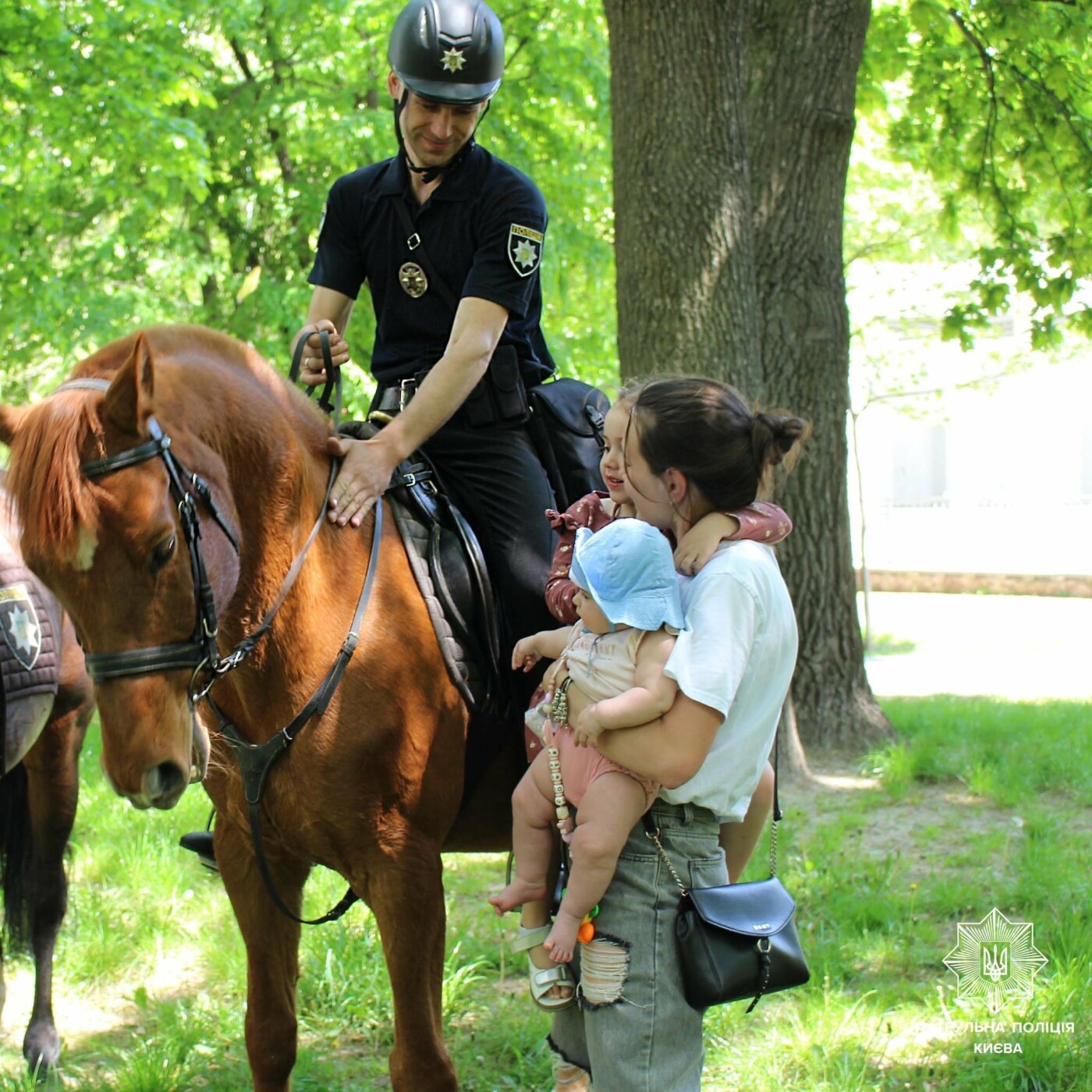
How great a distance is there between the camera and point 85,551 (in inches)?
86.7

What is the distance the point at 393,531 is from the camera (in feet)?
10.3

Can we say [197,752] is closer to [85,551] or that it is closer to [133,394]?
[85,551]

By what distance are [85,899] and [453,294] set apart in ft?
11.6

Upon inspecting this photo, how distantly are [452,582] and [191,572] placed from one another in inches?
35.5

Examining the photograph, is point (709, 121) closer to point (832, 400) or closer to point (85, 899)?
point (832, 400)

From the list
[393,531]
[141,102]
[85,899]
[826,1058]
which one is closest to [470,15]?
[393,531]

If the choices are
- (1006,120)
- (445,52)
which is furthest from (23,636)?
(1006,120)

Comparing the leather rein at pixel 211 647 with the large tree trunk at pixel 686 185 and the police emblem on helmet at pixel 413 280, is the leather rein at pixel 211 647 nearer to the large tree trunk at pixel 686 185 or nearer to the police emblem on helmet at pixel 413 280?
the police emblem on helmet at pixel 413 280

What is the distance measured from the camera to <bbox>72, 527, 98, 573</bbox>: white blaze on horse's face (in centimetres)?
219

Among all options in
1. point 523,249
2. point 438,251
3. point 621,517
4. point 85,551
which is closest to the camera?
point 85,551

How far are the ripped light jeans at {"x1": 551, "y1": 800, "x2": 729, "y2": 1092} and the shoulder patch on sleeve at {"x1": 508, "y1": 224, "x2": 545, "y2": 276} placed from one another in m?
1.45

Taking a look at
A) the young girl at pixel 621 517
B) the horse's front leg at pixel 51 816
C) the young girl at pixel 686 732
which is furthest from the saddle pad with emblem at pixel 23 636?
the young girl at pixel 686 732

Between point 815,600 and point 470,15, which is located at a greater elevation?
point 470,15

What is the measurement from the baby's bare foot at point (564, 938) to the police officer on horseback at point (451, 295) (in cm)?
95
